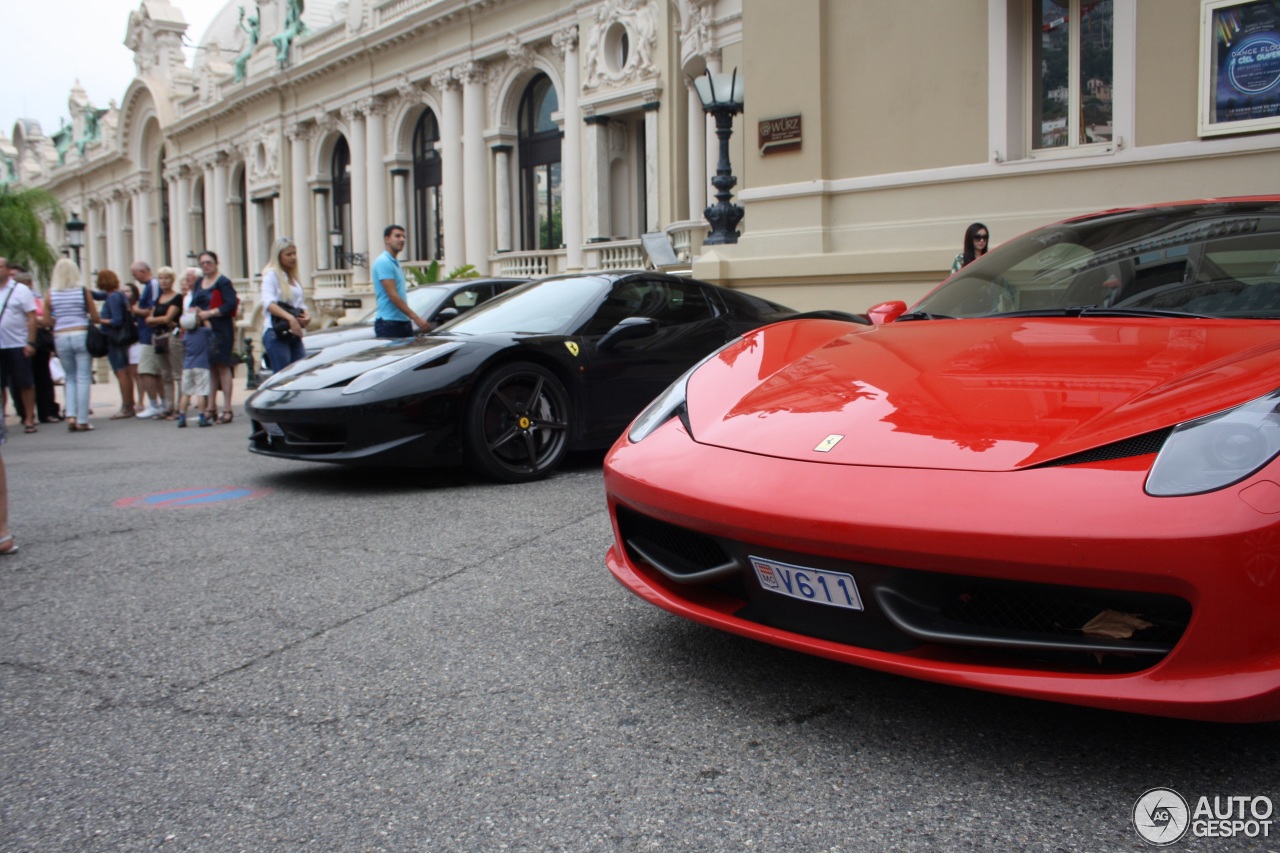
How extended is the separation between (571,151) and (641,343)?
1807cm

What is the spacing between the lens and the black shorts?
397 inches

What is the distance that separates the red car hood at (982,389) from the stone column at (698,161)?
16.4m

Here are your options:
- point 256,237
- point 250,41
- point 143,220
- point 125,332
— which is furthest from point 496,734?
point 143,220

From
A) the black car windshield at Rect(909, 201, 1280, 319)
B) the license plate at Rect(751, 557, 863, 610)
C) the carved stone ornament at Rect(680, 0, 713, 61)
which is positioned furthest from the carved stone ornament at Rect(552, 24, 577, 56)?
the license plate at Rect(751, 557, 863, 610)

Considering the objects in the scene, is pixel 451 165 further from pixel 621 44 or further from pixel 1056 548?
pixel 1056 548

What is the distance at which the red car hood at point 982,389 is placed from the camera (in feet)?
7.14

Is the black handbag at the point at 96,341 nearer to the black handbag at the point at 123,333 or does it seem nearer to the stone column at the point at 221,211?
the black handbag at the point at 123,333

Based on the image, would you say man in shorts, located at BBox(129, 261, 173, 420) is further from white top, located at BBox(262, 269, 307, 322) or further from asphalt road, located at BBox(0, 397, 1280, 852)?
asphalt road, located at BBox(0, 397, 1280, 852)

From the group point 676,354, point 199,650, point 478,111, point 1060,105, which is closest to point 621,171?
point 478,111

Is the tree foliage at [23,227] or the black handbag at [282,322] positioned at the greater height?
the tree foliage at [23,227]

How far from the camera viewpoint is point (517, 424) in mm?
5820

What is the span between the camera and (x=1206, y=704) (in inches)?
73.9

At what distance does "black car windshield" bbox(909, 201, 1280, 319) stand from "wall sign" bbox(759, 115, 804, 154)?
23.7 feet

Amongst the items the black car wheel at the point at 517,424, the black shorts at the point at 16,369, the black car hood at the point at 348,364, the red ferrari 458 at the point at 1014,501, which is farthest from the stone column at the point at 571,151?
the red ferrari 458 at the point at 1014,501
